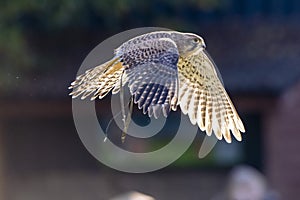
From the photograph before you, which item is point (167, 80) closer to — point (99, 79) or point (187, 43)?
point (99, 79)

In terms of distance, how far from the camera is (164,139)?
947cm

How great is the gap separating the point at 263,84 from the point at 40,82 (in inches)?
82.1

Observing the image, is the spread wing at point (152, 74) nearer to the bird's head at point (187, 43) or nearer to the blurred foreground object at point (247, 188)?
the bird's head at point (187, 43)

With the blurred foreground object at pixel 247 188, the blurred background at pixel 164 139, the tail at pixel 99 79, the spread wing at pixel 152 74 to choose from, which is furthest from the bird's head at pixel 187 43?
the blurred background at pixel 164 139

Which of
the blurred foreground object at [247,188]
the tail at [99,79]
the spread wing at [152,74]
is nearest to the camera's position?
the spread wing at [152,74]

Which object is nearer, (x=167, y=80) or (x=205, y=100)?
(x=167, y=80)

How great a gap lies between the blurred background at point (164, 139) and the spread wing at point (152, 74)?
5.53 metres

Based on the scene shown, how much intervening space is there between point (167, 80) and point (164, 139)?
6.35 m

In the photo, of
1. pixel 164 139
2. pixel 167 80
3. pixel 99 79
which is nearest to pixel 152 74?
pixel 167 80

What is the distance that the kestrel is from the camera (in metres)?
3.11

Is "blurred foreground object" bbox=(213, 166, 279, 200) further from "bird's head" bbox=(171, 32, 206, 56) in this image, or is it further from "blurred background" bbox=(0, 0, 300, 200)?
"bird's head" bbox=(171, 32, 206, 56)

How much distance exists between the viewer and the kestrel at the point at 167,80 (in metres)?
3.11

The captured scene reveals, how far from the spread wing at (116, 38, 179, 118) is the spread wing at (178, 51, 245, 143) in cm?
18

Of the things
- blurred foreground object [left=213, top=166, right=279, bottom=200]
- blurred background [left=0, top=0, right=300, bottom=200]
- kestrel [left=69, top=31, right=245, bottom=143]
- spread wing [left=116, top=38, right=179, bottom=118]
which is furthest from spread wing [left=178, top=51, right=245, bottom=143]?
blurred background [left=0, top=0, right=300, bottom=200]
